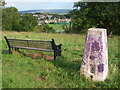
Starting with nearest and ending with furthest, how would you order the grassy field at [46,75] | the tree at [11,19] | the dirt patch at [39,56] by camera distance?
the grassy field at [46,75]
the dirt patch at [39,56]
the tree at [11,19]

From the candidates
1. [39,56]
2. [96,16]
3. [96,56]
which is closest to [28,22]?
[96,16]

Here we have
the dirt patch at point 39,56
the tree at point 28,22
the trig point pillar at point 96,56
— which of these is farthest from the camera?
the tree at point 28,22

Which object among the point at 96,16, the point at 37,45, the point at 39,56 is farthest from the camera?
the point at 96,16

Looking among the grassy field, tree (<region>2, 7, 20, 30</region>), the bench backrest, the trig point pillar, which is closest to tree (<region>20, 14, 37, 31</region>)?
tree (<region>2, 7, 20, 30</region>)

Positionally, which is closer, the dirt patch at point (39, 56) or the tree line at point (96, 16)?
the dirt patch at point (39, 56)

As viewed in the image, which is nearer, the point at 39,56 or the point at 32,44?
the point at 32,44

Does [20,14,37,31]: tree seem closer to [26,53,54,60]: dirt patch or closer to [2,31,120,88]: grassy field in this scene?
[26,53,54,60]: dirt patch

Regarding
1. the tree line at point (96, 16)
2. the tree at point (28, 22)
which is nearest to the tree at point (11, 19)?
the tree at point (28, 22)

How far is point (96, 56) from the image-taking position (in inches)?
188

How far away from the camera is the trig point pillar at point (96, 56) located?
4.76 meters

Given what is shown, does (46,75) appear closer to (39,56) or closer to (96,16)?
(39,56)

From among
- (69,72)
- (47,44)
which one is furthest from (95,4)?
(69,72)

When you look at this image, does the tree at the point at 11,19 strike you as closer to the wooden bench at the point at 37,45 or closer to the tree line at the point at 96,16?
the tree line at the point at 96,16

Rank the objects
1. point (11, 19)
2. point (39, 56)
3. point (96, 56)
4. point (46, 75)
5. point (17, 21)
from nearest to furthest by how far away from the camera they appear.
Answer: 1. point (96, 56)
2. point (46, 75)
3. point (39, 56)
4. point (11, 19)
5. point (17, 21)
